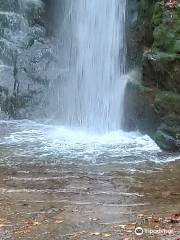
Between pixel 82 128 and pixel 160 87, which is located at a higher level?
pixel 160 87

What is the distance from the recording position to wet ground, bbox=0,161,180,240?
219 inches

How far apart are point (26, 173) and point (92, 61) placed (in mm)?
6440

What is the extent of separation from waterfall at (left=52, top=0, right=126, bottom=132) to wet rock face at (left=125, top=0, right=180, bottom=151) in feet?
2.97

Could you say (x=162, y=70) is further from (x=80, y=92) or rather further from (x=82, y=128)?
(x=80, y=92)

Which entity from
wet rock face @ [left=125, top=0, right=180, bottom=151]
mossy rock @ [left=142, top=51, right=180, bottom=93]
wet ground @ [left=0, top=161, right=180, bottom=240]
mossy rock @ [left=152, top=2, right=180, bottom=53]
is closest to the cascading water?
wet rock face @ [left=125, top=0, right=180, bottom=151]

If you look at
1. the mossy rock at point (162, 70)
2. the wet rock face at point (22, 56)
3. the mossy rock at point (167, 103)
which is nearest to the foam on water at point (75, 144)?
the mossy rock at point (167, 103)

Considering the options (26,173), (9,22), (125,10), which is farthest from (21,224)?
(9,22)

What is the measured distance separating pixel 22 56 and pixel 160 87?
231 inches

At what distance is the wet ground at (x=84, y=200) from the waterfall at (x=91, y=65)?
418cm

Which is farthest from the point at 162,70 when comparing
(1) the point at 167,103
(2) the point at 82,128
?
(2) the point at 82,128

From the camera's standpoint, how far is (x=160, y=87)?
11.0 meters

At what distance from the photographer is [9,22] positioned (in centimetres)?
1571

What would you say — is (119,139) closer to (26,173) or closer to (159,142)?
(159,142)

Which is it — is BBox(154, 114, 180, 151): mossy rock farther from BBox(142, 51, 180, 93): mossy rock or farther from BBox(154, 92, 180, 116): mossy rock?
BBox(142, 51, 180, 93): mossy rock
